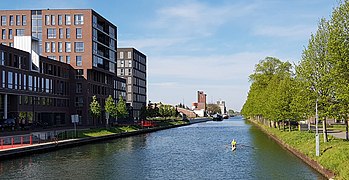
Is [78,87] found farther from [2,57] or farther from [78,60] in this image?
[2,57]

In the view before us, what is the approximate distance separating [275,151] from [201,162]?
38.3ft

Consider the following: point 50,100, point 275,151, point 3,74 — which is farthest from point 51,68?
point 275,151

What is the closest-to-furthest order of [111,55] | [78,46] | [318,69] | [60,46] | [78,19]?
1. [318,69]
2. [78,19]
3. [78,46]
4. [60,46]
5. [111,55]

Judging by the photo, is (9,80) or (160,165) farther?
(9,80)

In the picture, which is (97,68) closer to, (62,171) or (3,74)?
(3,74)

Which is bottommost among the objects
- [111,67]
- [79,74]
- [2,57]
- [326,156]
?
[326,156]

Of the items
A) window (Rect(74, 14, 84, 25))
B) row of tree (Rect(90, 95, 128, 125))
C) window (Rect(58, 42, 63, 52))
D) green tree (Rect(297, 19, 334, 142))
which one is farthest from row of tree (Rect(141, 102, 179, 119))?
green tree (Rect(297, 19, 334, 142))

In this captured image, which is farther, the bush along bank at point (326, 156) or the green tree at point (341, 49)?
the green tree at point (341, 49)

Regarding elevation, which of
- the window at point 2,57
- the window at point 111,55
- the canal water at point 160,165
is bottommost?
the canal water at point 160,165

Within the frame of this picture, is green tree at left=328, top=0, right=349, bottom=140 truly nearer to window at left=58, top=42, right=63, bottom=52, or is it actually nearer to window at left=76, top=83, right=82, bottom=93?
window at left=76, top=83, right=82, bottom=93

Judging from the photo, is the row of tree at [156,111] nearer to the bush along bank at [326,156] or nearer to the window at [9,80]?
the window at [9,80]

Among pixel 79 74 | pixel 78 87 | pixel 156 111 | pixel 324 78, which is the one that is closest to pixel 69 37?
pixel 79 74

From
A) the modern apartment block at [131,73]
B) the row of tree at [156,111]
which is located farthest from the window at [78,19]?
the modern apartment block at [131,73]

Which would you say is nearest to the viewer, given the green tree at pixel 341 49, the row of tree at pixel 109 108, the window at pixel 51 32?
the green tree at pixel 341 49
